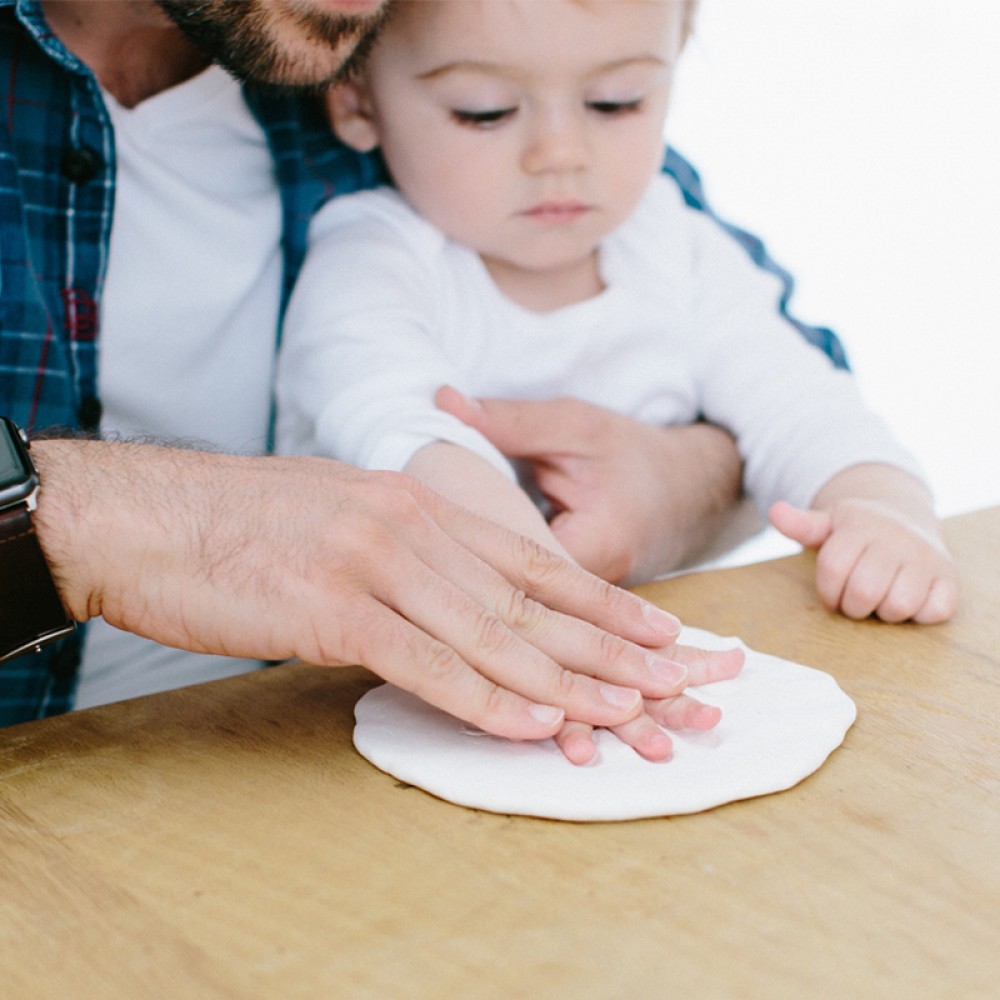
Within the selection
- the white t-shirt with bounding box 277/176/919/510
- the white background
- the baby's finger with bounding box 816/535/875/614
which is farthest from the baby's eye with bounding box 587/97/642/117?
the white background

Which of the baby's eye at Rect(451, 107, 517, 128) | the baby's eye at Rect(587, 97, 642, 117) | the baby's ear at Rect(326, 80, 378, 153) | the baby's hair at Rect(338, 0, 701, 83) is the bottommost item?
the baby's ear at Rect(326, 80, 378, 153)

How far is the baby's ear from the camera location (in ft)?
4.55

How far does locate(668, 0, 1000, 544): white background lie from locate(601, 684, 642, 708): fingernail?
2.75 m

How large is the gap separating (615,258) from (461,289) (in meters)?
0.21

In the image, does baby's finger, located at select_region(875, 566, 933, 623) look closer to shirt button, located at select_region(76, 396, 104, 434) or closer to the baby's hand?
the baby's hand

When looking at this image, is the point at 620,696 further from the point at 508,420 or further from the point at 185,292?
the point at 185,292

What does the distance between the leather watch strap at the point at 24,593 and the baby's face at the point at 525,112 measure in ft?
2.16

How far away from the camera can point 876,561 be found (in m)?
1.05

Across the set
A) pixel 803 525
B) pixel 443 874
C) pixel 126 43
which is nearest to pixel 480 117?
pixel 126 43

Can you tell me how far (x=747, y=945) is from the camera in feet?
1.91

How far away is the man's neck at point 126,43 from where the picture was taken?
132 cm

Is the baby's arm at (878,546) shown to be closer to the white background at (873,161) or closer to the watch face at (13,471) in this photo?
the watch face at (13,471)

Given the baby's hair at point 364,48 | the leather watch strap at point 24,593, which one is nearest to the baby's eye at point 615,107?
the baby's hair at point 364,48

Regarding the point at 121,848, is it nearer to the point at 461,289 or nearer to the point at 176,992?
the point at 176,992
